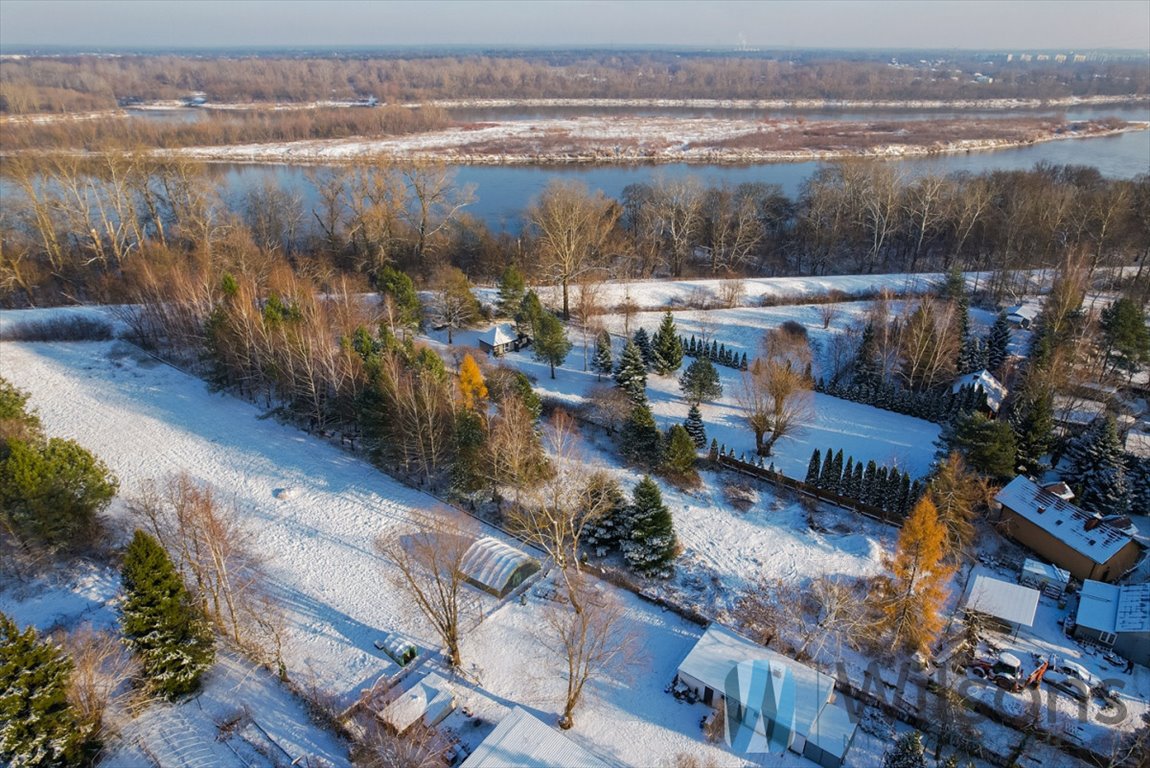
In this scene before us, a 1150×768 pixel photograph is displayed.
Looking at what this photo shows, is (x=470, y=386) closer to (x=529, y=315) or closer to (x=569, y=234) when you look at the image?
(x=529, y=315)

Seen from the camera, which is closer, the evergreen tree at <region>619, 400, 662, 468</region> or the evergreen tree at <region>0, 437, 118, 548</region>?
the evergreen tree at <region>0, 437, 118, 548</region>

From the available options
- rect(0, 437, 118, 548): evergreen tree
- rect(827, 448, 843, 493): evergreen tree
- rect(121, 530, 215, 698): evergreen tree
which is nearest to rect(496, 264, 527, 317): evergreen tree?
rect(827, 448, 843, 493): evergreen tree

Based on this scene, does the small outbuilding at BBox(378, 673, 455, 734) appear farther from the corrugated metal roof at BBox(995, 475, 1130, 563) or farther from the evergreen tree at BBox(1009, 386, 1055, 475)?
the evergreen tree at BBox(1009, 386, 1055, 475)

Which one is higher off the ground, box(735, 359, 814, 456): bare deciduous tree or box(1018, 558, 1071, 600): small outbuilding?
box(735, 359, 814, 456): bare deciduous tree

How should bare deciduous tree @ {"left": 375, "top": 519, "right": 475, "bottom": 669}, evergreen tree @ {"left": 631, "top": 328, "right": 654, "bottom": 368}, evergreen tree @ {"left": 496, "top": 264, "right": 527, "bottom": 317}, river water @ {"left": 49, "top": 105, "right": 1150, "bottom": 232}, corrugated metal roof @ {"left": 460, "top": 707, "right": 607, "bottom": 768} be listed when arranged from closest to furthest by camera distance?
corrugated metal roof @ {"left": 460, "top": 707, "right": 607, "bottom": 768}, bare deciduous tree @ {"left": 375, "top": 519, "right": 475, "bottom": 669}, evergreen tree @ {"left": 631, "top": 328, "right": 654, "bottom": 368}, evergreen tree @ {"left": 496, "top": 264, "right": 527, "bottom": 317}, river water @ {"left": 49, "top": 105, "right": 1150, "bottom": 232}

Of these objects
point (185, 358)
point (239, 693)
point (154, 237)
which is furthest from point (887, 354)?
point (154, 237)

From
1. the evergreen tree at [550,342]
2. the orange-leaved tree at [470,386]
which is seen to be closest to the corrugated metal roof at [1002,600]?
the orange-leaved tree at [470,386]
